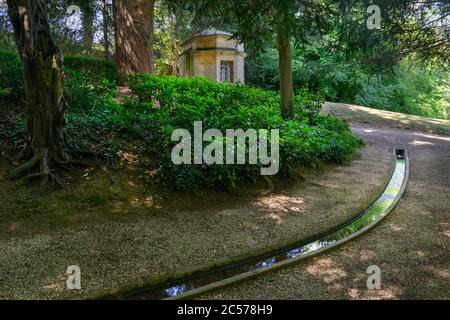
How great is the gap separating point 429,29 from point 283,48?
19.4 feet

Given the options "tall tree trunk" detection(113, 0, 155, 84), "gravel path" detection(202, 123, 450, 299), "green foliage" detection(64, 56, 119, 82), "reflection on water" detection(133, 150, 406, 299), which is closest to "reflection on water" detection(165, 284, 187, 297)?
"reflection on water" detection(133, 150, 406, 299)

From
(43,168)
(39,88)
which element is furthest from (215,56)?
(43,168)

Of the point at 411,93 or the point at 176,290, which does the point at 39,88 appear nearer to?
the point at 176,290

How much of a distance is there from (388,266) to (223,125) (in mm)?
4236

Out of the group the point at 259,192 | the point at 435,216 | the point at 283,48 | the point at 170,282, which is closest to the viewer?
the point at 170,282

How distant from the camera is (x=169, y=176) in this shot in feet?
22.9

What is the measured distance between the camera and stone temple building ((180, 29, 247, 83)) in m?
23.9

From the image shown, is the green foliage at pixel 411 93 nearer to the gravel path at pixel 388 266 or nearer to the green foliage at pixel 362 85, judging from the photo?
the green foliage at pixel 362 85

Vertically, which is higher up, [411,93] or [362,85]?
[362,85]

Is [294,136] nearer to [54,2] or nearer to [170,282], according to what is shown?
[170,282]

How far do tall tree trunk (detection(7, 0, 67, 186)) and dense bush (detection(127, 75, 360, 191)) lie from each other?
5.92 ft

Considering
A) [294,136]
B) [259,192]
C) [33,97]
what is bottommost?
[259,192]

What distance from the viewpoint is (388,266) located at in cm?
488
